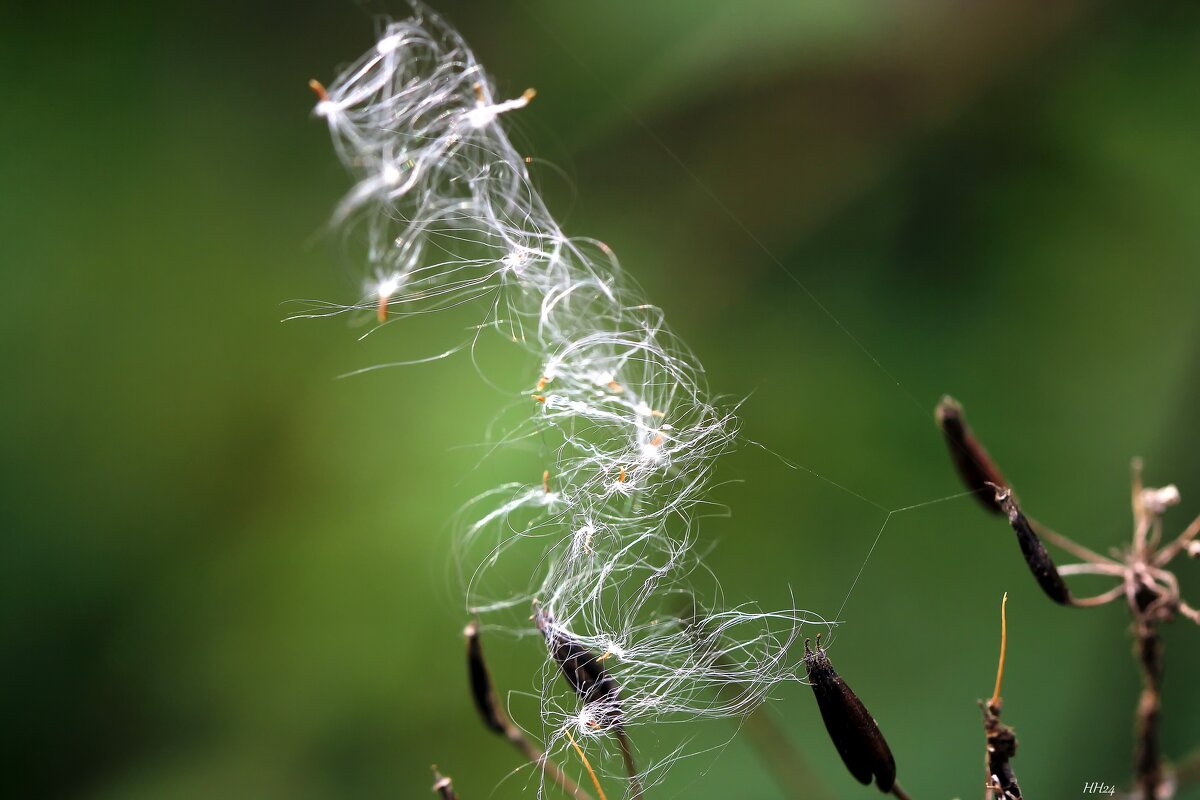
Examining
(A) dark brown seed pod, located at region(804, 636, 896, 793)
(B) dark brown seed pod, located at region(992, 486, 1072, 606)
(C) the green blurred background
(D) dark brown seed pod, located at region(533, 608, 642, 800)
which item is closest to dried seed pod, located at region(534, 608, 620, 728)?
(D) dark brown seed pod, located at region(533, 608, 642, 800)

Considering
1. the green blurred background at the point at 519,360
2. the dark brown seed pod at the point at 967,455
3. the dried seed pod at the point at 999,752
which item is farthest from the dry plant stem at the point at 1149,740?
the green blurred background at the point at 519,360

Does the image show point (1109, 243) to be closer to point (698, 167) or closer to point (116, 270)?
point (698, 167)

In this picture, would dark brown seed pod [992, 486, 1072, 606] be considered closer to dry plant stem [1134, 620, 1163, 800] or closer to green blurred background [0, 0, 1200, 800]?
dry plant stem [1134, 620, 1163, 800]

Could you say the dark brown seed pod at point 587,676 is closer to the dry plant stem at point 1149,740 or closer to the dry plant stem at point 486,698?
the dry plant stem at point 486,698

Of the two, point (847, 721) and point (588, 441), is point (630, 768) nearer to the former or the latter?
point (847, 721)

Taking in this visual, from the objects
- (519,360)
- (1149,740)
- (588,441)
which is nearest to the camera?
(1149,740)

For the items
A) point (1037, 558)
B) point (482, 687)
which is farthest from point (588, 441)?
point (1037, 558)
